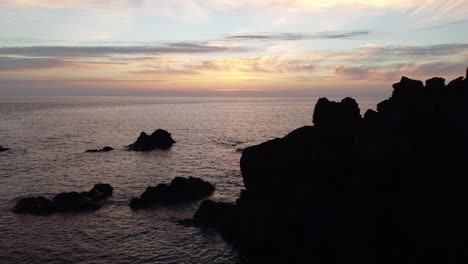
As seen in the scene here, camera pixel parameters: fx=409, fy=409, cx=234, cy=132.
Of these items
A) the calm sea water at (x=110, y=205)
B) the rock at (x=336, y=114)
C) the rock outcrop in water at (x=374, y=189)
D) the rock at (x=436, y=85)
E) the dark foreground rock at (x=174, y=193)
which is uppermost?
the rock at (x=436, y=85)

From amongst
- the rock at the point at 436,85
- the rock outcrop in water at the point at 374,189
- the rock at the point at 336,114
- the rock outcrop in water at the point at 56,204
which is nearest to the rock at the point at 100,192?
the rock outcrop in water at the point at 56,204

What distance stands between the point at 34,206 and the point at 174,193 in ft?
58.1

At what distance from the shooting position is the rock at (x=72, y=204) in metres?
51.9

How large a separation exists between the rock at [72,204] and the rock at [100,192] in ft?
10.3

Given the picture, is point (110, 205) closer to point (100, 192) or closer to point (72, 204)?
point (72, 204)

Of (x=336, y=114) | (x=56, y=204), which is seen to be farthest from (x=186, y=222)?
(x=336, y=114)

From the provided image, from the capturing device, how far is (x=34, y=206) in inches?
2026

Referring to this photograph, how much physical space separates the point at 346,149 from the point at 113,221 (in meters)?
28.3

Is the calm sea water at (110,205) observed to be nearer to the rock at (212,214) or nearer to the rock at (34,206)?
the rock at (34,206)

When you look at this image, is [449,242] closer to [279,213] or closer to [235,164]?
[279,213]

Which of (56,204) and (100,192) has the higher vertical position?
(56,204)

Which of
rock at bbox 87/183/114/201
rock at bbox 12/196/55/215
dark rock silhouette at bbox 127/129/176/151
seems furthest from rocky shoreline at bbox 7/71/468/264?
dark rock silhouette at bbox 127/129/176/151

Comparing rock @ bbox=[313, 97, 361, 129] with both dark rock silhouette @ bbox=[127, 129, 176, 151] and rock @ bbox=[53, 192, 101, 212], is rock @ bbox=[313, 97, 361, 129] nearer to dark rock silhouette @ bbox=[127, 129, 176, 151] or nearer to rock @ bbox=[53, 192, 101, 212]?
rock @ bbox=[53, 192, 101, 212]

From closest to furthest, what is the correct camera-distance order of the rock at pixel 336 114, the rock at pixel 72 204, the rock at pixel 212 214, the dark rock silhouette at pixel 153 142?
the rock at pixel 336 114 < the rock at pixel 212 214 < the rock at pixel 72 204 < the dark rock silhouette at pixel 153 142
